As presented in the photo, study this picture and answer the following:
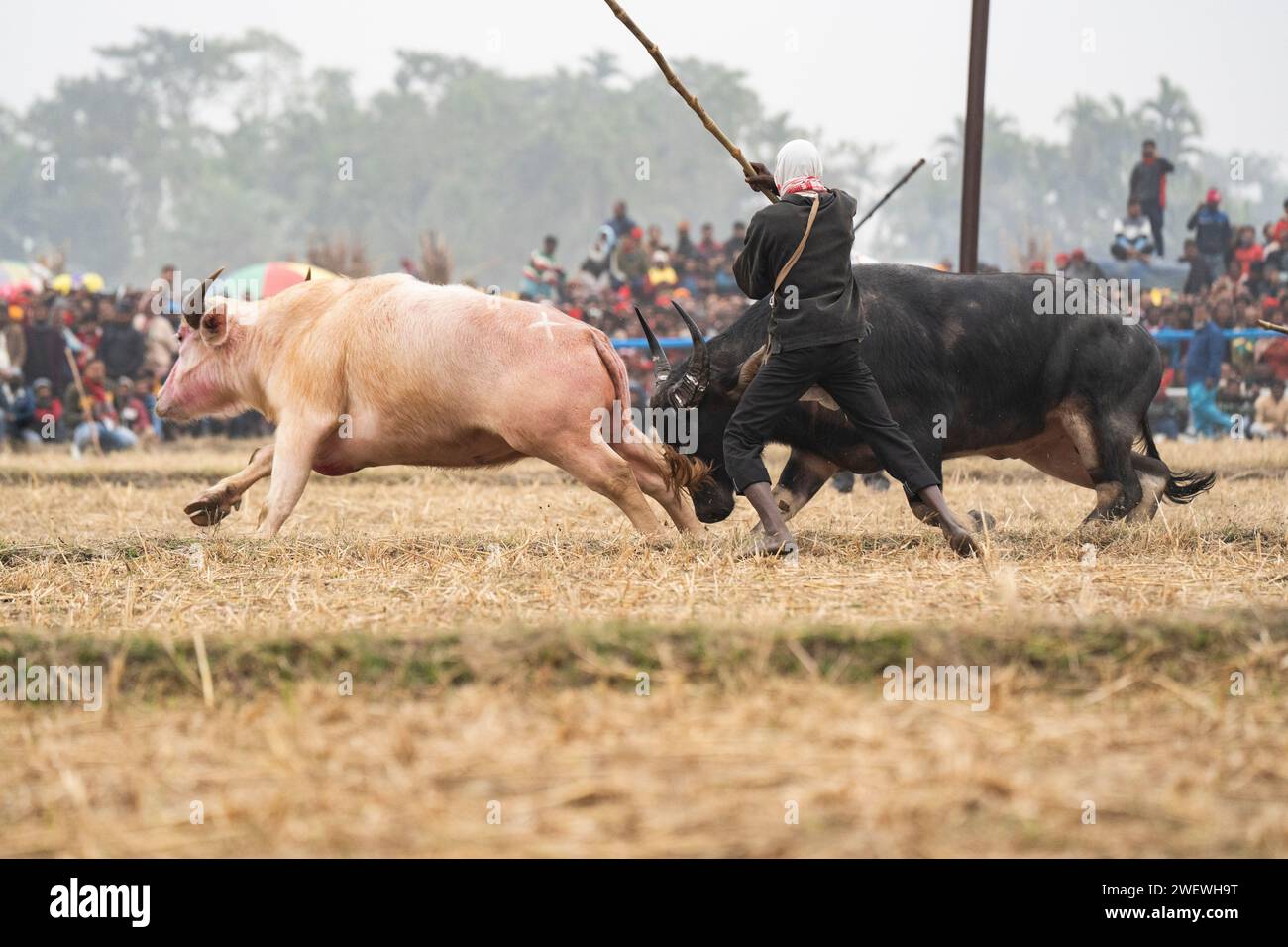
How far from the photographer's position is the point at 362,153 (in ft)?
230

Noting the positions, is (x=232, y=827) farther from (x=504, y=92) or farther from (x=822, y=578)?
(x=504, y=92)

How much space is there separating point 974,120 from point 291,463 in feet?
19.7

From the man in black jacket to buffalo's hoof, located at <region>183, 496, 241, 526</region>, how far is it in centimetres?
246

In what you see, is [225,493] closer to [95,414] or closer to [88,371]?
[95,414]

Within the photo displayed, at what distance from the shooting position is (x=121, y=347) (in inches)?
672

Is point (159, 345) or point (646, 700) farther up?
point (159, 345)

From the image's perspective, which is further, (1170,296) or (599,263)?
(599,263)

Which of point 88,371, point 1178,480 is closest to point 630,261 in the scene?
point 88,371

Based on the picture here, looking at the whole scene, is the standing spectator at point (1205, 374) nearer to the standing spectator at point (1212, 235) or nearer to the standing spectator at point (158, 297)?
the standing spectator at point (1212, 235)

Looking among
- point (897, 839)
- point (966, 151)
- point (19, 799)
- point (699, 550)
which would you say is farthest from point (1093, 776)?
point (966, 151)

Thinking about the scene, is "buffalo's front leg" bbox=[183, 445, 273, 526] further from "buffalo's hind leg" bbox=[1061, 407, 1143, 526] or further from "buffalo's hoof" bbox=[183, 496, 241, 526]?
"buffalo's hind leg" bbox=[1061, 407, 1143, 526]

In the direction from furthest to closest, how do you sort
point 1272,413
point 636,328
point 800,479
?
point 636,328 → point 1272,413 → point 800,479

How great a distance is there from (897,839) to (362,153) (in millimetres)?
69778

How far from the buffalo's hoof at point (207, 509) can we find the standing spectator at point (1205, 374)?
10.5m
